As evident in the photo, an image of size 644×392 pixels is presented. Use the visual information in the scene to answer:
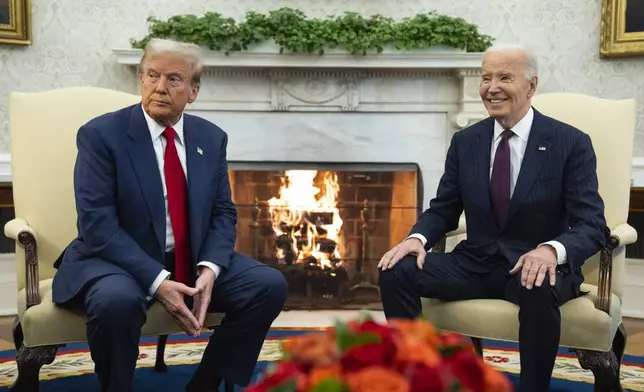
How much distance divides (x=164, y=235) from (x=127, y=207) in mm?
155

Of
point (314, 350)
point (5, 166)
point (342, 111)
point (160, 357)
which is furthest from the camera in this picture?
point (342, 111)

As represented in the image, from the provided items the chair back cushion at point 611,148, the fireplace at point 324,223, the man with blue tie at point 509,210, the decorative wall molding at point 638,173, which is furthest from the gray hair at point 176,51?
the decorative wall molding at point 638,173

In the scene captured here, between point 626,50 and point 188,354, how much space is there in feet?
10.4

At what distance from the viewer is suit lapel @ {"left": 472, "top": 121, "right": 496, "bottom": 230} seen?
2754 millimetres

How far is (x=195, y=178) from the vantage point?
2635mm

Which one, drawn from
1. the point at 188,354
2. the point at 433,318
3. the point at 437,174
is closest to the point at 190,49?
the point at 433,318

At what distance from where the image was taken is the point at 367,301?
15.9ft

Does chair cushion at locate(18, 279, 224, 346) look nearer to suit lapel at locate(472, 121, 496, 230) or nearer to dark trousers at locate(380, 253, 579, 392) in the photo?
dark trousers at locate(380, 253, 579, 392)

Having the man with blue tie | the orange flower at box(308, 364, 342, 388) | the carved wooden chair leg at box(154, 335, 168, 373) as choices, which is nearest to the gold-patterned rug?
the carved wooden chair leg at box(154, 335, 168, 373)

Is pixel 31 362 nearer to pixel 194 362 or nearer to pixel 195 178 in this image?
pixel 195 178

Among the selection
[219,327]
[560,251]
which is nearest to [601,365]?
[560,251]

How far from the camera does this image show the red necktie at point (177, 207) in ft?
8.45

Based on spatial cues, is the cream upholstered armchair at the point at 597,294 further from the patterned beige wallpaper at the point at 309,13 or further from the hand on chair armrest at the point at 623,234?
the patterned beige wallpaper at the point at 309,13

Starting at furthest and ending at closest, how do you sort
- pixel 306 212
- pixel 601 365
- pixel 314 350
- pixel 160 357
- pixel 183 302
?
pixel 306 212, pixel 160 357, pixel 601 365, pixel 183 302, pixel 314 350
